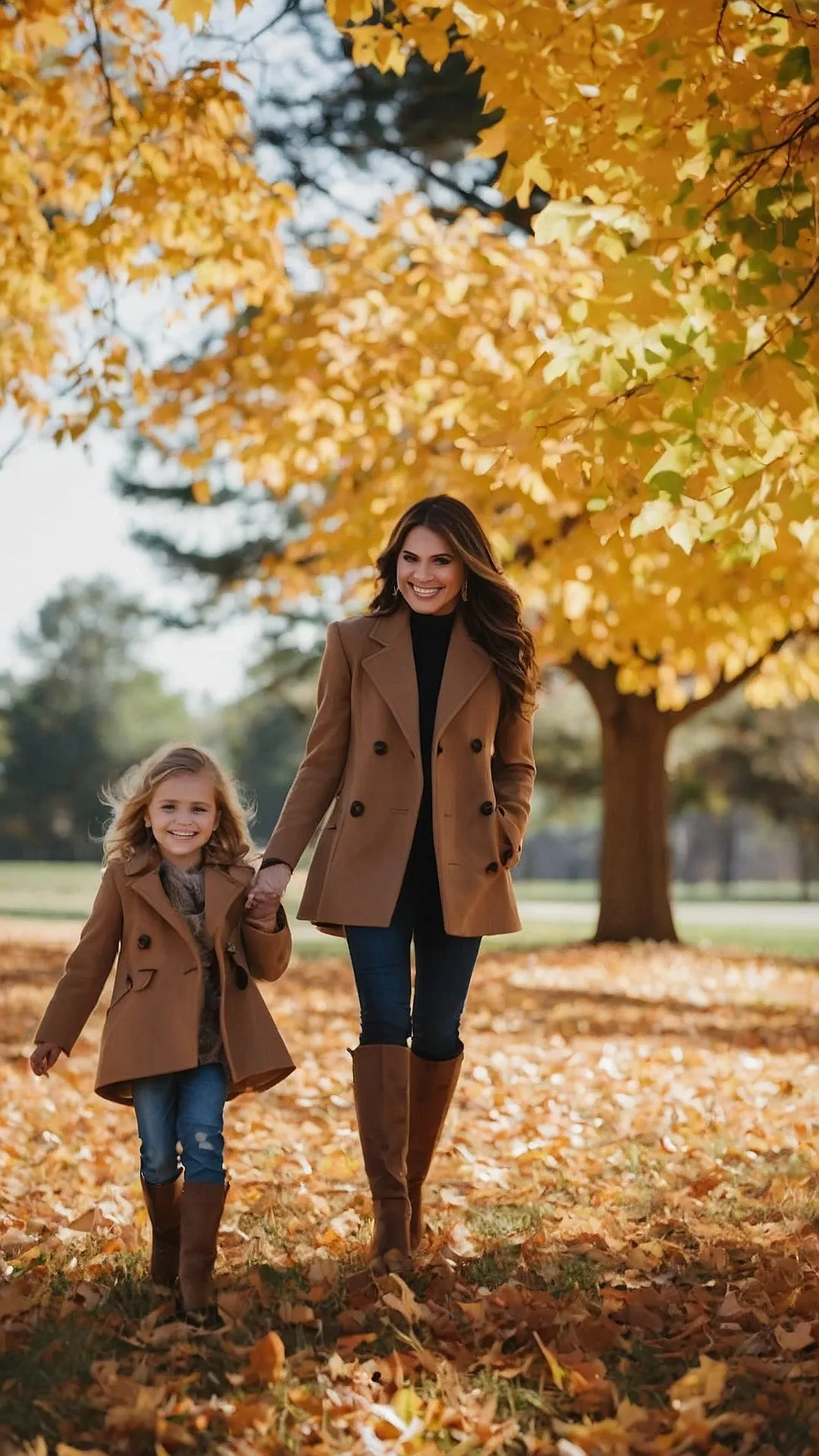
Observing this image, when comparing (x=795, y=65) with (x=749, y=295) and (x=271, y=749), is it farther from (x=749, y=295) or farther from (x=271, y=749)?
(x=271, y=749)

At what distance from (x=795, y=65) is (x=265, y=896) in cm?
274

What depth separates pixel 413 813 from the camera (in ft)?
13.4

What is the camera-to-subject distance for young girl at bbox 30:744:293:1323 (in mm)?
3697

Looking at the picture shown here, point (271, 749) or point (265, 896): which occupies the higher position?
point (271, 749)

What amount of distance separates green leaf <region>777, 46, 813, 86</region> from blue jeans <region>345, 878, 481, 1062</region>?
2.49 meters

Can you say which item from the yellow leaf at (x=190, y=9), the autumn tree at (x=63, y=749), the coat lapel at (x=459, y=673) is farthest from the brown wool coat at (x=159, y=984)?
the autumn tree at (x=63, y=749)

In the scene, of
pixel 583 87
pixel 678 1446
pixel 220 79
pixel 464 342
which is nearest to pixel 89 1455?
pixel 678 1446

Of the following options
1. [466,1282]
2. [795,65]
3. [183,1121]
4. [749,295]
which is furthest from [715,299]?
[466,1282]

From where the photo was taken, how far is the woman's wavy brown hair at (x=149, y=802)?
3.96 meters

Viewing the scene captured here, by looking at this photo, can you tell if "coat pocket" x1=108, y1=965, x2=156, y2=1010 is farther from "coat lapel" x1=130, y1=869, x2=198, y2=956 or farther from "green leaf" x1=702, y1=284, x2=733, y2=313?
"green leaf" x1=702, y1=284, x2=733, y2=313

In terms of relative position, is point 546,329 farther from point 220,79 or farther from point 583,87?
point 583,87

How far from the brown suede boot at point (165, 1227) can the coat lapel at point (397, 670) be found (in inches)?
52.2

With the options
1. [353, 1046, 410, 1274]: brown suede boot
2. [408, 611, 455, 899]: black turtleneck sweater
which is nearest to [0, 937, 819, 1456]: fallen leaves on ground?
[353, 1046, 410, 1274]: brown suede boot

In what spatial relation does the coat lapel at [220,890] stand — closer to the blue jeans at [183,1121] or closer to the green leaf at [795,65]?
the blue jeans at [183,1121]
